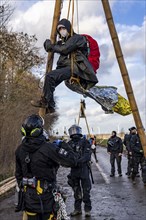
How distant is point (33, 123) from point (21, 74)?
2877cm

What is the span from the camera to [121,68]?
634 centimetres

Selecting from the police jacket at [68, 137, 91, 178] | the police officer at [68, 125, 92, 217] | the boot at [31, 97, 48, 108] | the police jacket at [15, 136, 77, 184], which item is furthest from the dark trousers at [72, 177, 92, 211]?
the police jacket at [15, 136, 77, 184]

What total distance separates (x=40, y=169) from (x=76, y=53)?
1813 millimetres

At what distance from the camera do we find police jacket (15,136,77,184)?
18.6ft

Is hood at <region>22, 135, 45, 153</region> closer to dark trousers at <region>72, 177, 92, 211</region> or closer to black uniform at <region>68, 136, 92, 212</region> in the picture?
black uniform at <region>68, 136, 92, 212</region>

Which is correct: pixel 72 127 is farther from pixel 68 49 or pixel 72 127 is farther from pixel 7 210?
pixel 68 49

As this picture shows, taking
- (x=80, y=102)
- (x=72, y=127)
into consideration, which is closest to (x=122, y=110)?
(x=72, y=127)

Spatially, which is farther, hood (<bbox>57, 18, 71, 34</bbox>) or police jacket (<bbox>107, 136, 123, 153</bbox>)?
police jacket (<bbox>107, 136, 123, 153</bbox>)

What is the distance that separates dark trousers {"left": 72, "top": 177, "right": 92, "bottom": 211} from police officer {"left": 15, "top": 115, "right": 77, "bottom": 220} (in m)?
4.14

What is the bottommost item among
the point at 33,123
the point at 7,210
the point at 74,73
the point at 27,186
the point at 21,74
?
the point at 7,210

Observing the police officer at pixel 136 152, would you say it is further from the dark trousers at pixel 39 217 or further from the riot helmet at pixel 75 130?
the dark trousers at pixel 39 217

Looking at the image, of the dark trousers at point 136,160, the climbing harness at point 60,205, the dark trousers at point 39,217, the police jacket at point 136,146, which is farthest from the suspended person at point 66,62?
the dark trousers at point 136,160

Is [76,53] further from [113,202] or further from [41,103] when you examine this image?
[113,202]

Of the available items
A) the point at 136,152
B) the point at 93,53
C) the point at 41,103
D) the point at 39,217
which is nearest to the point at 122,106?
the point at 93,53
